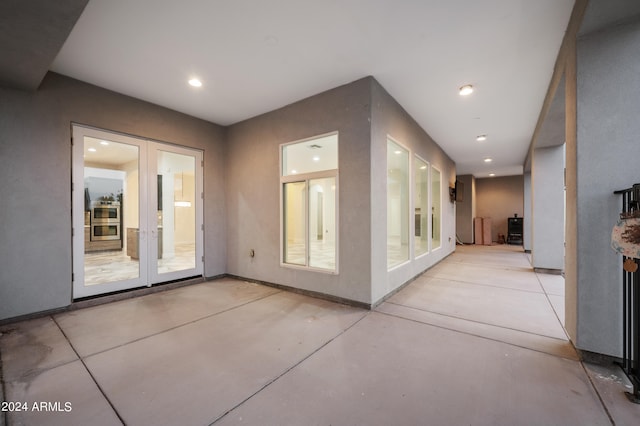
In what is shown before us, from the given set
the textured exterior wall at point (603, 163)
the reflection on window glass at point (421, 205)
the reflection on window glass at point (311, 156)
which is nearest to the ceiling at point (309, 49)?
the textured exterior wall at point (603, 163)

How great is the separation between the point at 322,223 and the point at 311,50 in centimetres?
250

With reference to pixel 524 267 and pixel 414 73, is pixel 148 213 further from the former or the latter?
pixel 524 267

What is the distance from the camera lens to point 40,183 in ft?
11.1

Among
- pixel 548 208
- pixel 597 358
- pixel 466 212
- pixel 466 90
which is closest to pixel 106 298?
pixel 597 358

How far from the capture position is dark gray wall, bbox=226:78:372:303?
3650mm

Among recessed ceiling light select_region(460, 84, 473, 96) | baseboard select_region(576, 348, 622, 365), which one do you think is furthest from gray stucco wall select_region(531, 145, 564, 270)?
baseboard select_region(576, 348, 622, 365)

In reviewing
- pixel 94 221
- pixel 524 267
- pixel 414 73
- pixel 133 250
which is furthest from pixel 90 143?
pixel 524 267

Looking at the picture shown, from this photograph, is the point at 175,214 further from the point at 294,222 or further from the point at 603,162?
the point at 603,162

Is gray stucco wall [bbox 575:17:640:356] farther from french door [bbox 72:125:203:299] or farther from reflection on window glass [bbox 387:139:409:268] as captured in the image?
french door [bbox 72:125:203:299]

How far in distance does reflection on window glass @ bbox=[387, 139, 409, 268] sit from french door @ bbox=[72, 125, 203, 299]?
3632 mm

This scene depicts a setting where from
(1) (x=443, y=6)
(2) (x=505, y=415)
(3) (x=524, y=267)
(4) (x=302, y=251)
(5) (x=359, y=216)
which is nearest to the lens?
(2) (x=505, y=415)

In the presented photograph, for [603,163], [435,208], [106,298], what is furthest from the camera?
[435,208]

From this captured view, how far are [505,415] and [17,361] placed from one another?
3.94m

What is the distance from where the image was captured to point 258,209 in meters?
4.98
